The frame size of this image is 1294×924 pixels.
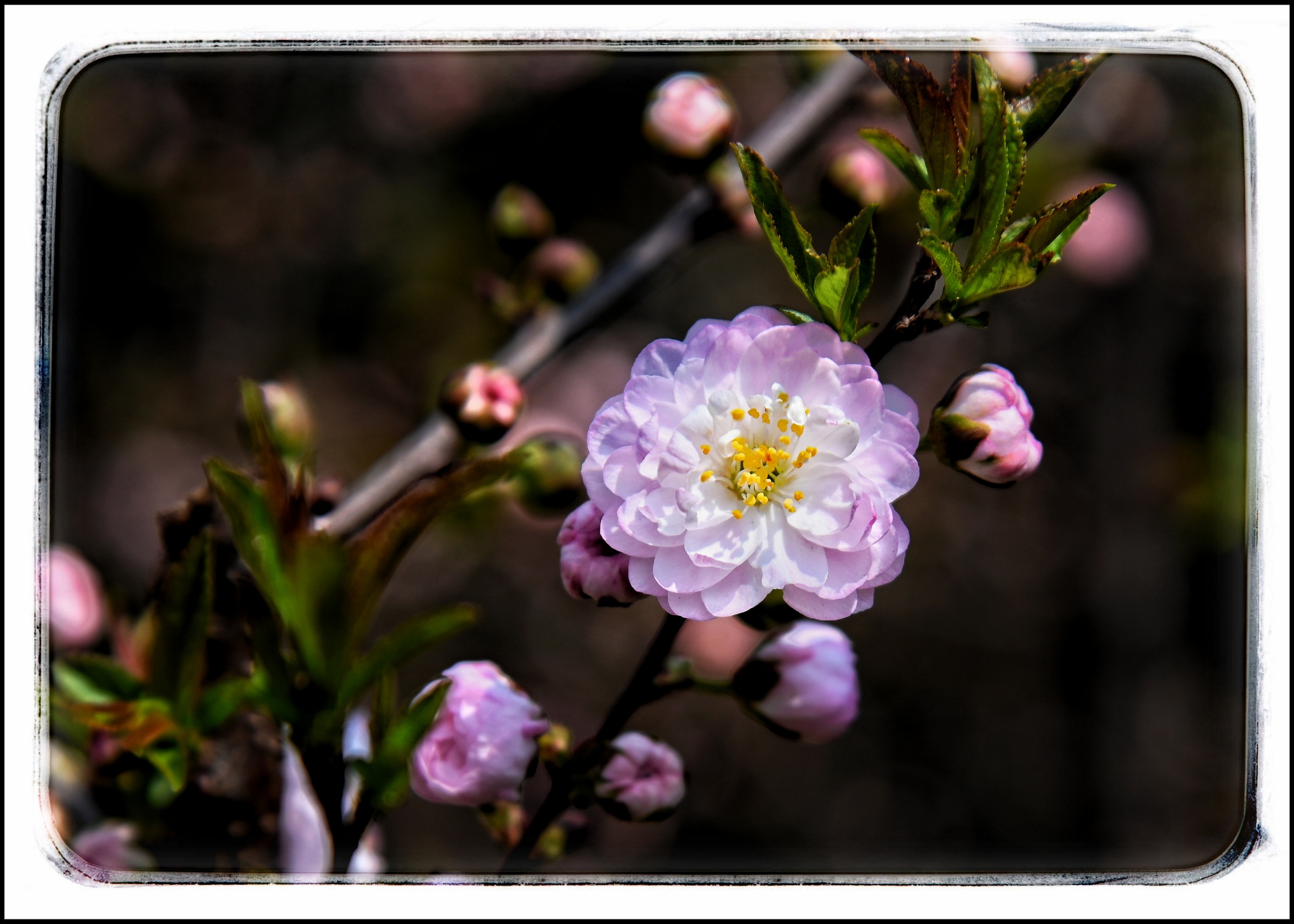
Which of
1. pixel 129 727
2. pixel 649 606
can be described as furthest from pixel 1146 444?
pixel 129 727

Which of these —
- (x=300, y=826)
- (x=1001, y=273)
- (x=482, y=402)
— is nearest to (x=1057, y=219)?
(x=1001, y=273)

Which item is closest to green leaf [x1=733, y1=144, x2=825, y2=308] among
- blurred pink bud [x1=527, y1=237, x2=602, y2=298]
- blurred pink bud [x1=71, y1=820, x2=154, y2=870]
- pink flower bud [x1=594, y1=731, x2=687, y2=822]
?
pink flower bud [x1=594, y1=731, x2=687, y2=822]

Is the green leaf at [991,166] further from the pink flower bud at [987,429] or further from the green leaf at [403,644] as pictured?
the green leaf at [403,644]

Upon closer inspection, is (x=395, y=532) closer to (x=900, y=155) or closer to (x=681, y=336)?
(x=900, y=155)

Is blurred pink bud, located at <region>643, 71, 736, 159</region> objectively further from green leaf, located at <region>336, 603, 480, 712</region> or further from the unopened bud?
green leaf, located at <region>336, 603, 480, 712</region>

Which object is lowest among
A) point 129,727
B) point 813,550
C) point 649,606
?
point 649,606

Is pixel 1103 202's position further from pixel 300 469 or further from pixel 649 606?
pixel 649 606
